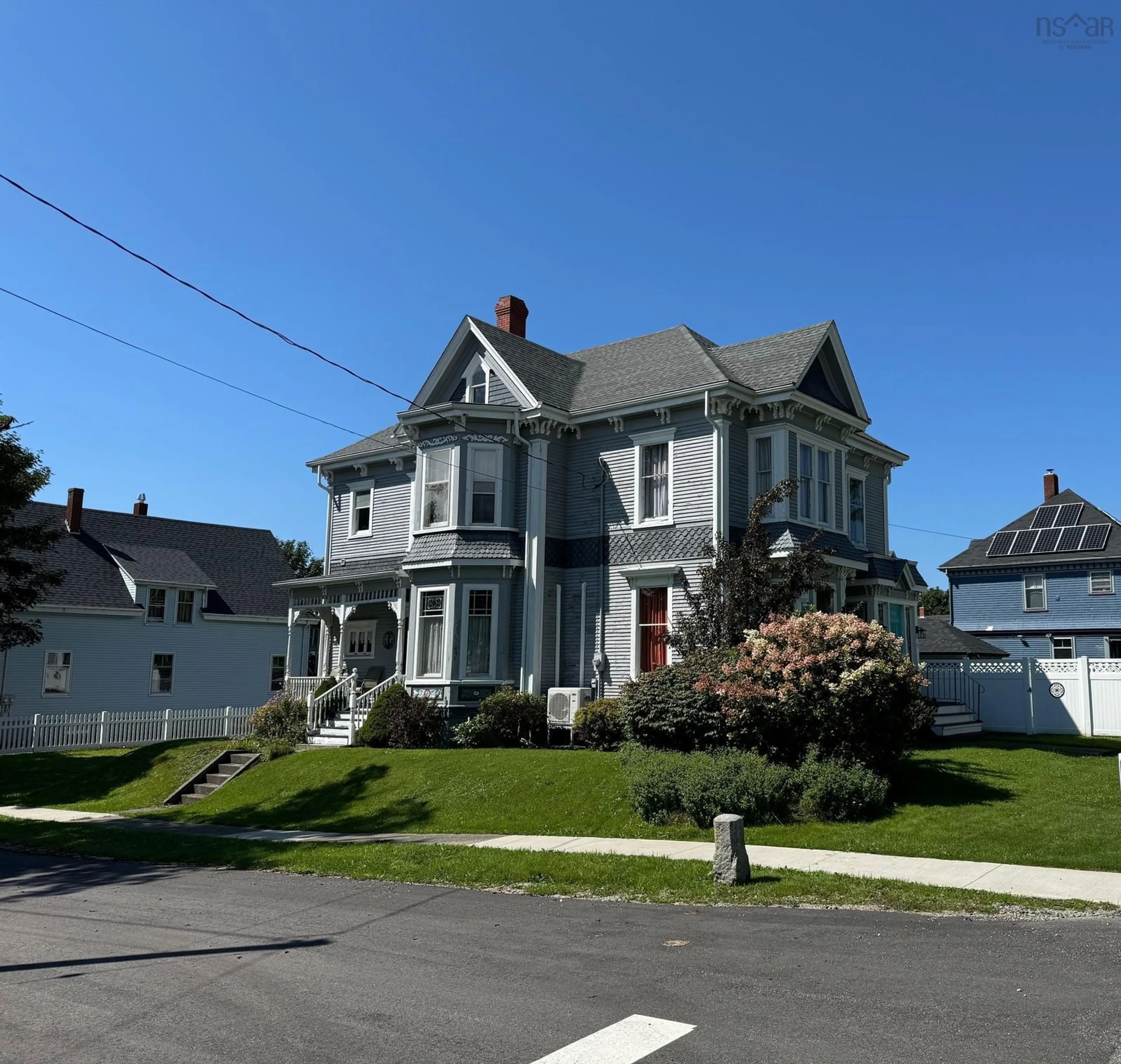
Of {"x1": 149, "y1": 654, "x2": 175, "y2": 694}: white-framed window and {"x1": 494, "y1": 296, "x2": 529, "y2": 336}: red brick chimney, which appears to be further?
{"x1": 149, "y1": 654, "x2": 175, "y2": 694}: white-framed window

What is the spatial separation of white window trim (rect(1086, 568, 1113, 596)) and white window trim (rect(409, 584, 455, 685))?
92.1 feet

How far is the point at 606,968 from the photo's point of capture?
7.86 meters

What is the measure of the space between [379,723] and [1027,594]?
2984 centimetres

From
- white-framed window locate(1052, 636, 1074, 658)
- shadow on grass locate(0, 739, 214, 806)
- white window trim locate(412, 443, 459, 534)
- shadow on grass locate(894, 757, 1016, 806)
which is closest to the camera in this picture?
shadow on grass locate(894, 757, 1016, 806)

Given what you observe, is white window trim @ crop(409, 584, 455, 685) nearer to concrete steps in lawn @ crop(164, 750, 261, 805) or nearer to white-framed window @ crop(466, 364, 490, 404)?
concrete steps in lawn @ crop(164, 750, 261, 805)

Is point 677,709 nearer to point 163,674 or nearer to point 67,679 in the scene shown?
point 67,679

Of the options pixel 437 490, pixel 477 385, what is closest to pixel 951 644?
pixel 477 385

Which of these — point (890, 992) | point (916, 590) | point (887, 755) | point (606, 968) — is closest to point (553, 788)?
point (887, 755)

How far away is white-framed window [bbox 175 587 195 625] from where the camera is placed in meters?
38.5

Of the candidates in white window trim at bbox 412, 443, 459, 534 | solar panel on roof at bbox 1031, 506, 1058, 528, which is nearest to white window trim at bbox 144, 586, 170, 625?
white window trim at bbox 412, 443, 459, 534

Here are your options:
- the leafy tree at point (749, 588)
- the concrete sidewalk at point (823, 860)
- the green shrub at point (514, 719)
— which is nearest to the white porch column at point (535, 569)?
the green shrub at point (514, 719)

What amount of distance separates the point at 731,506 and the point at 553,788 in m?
8.30

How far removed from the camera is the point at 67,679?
115 ft

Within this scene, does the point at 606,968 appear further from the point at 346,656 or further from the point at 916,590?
the point at 346,656
